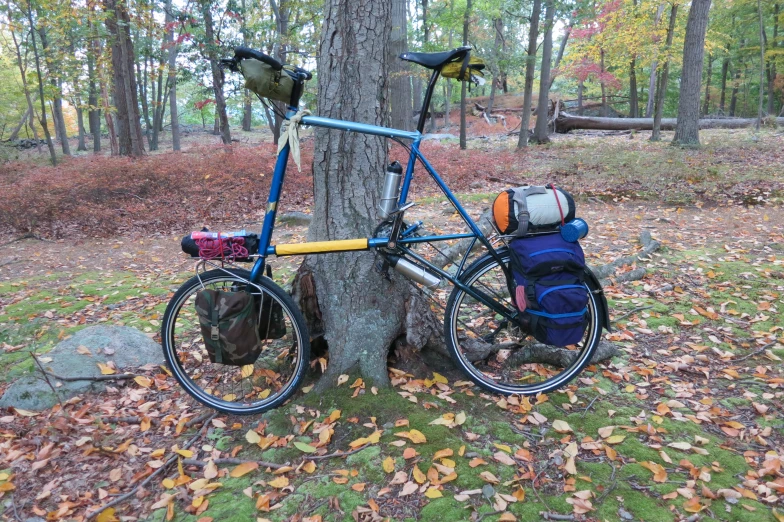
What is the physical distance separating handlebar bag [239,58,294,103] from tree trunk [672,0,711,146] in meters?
12.6

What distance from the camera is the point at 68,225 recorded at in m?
9.32

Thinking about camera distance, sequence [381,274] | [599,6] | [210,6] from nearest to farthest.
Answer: [381,274] → [210,6] → [599,6]

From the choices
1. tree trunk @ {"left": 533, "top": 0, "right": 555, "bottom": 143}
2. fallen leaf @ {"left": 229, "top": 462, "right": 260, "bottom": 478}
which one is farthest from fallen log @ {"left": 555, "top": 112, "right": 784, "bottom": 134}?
fallen leaf @ {"left": 229, "top": 462, "right": 260, "bottom": 478}

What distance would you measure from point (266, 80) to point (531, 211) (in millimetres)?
1706

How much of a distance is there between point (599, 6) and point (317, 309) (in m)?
Answer: 21.3

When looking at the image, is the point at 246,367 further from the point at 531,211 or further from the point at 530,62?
the point at 530,62

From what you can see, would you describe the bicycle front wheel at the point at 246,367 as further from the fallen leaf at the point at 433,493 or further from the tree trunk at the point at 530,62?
the tree trunk at the point at 530,62

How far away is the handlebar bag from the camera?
272 centimetres

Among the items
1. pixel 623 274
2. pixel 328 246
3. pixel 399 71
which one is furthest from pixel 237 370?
pixel 399 71

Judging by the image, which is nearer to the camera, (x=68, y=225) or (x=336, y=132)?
(x=336, y=132)

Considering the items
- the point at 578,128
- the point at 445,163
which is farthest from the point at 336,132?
the point at 578,128

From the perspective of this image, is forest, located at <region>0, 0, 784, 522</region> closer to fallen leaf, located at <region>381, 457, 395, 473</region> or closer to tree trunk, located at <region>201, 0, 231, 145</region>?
fallen leaf, located at <region>381, 457, 395, 473</region>

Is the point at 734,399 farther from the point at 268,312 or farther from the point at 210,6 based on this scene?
the point at 210,6

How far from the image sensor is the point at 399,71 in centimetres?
1198
